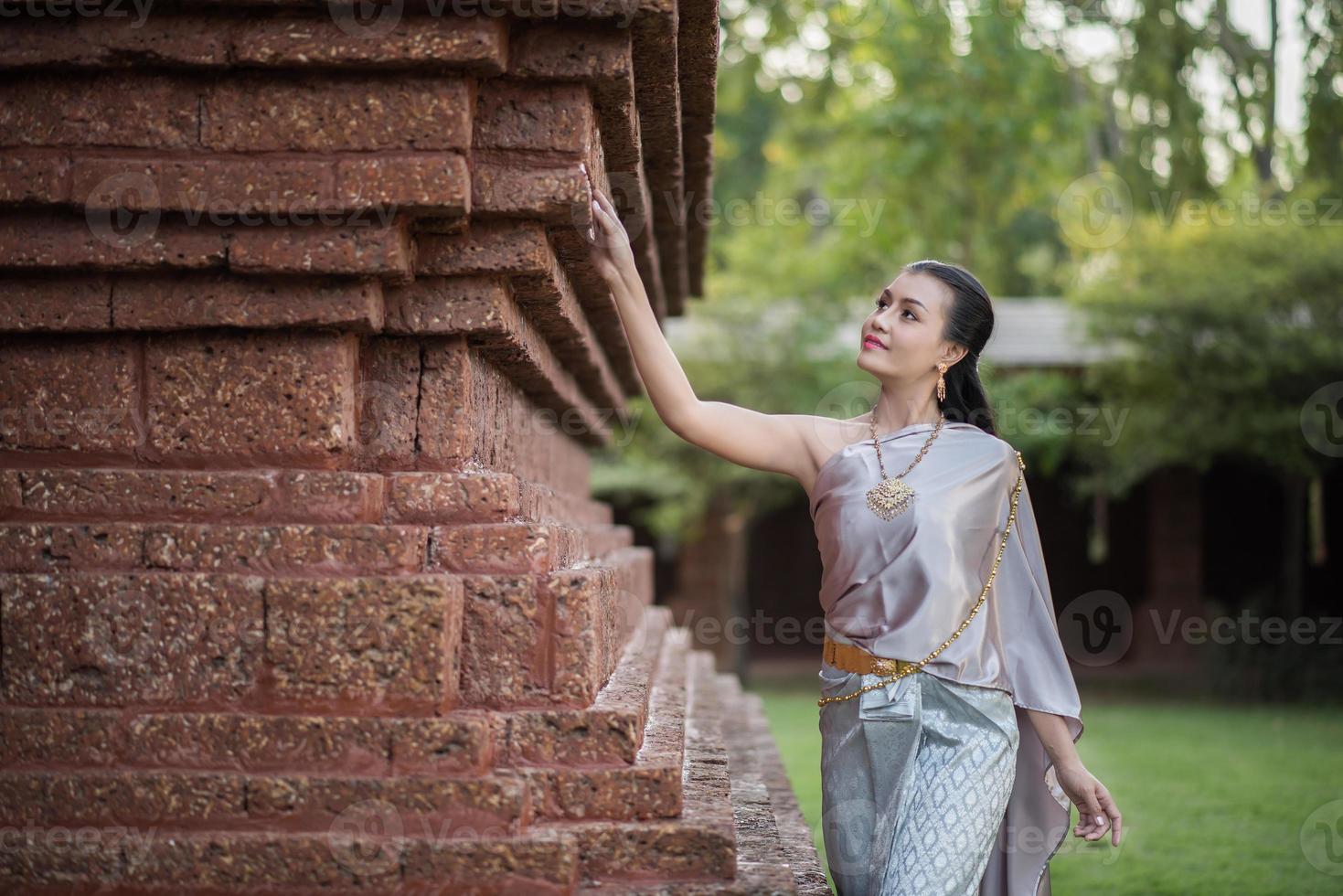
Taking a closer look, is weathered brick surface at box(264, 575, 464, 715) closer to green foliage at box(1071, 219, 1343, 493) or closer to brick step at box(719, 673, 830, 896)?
brick step at box(719, 673, 830, 896)

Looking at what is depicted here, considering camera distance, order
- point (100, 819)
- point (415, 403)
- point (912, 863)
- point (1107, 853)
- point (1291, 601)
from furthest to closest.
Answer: point (1291, 601) → point (1107, 853) → point (912, 863) → point (415, 403) → point (100, 819)

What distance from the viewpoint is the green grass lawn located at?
5.05 meters

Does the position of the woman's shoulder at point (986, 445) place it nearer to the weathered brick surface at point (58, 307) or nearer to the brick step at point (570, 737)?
the brick step at point (570, 737)

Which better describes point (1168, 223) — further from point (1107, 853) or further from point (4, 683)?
point (4, 683)

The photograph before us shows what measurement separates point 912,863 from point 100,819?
4.81 feet

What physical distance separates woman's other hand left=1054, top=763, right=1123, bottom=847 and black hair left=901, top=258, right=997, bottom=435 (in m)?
0.75

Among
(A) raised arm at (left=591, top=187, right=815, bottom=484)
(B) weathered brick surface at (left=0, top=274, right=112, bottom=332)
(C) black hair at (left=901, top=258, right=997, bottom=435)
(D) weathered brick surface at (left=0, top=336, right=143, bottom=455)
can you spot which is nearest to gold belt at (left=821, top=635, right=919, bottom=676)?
(A) raised arm at (left=591, top=187, right=815, bottom=484)

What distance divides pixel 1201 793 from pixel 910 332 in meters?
5.47

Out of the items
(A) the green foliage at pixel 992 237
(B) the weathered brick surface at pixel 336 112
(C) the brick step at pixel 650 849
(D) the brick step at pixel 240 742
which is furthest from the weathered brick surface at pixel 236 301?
(A) the green foliage at pixel 992 237

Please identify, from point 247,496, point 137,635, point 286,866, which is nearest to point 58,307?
point 247,496

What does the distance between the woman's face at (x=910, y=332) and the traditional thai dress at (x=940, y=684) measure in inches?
5.8

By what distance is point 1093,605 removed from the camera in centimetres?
1468

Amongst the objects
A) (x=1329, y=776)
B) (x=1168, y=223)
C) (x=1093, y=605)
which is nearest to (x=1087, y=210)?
(x=1168, y=223)

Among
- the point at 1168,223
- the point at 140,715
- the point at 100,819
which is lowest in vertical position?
the point at 100,819
